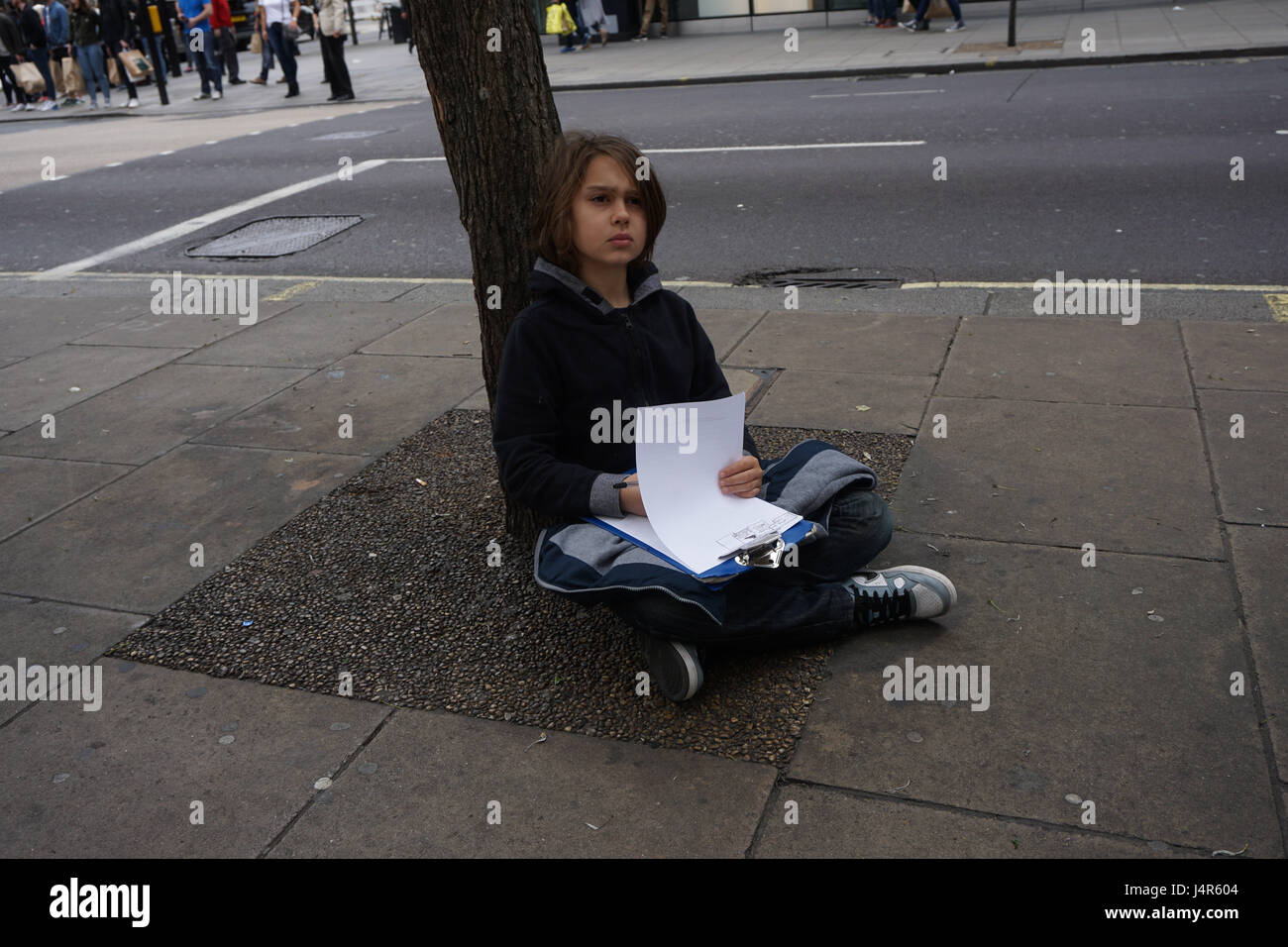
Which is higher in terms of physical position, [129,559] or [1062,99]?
[1062,99]

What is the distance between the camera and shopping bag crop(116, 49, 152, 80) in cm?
A: 2160

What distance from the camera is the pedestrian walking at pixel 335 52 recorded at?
18.1 meters

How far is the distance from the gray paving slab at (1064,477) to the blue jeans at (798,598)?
58cm

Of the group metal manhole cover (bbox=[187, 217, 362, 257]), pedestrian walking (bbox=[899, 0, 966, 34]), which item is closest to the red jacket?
pedestrian walking (bbox=[899, 0, 966, 34])

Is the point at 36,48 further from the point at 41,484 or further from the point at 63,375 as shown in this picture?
the point at 41,484

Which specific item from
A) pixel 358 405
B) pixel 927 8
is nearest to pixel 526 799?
pixel 358 405

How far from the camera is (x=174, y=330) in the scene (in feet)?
Result: 22.8

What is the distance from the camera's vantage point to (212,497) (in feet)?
14.6

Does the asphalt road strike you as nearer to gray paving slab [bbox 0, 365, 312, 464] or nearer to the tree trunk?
gray paving slab [bbox 0, 365, 312, 464]

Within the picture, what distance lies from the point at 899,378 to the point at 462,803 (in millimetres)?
3229

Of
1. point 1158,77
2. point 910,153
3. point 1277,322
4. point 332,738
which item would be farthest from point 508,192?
point 1158,77

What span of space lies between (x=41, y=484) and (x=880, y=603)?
3437 mm

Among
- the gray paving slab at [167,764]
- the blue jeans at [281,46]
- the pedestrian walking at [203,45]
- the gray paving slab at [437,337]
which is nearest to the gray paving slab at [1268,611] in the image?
the gray paving slab at [167,764]
